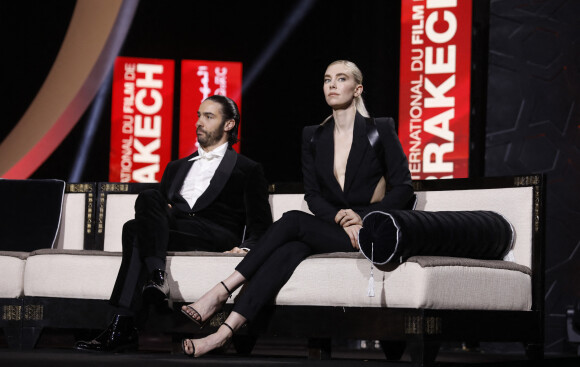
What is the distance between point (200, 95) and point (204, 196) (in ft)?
17.6

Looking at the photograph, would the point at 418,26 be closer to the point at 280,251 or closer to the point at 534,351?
the point at 534,351

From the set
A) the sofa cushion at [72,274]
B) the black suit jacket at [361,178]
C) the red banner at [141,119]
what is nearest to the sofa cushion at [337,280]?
the sofa cushion at [72,274]

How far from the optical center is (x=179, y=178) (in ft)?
13.1

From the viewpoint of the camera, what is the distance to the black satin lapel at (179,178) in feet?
13.0

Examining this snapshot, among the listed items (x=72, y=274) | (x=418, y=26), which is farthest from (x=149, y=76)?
(x=72, y=274)

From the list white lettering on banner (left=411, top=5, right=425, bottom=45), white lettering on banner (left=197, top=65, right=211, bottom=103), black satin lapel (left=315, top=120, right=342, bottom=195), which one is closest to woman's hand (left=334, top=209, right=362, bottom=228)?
black satin lapel (left=315, top=120, right=342, bottom=195)

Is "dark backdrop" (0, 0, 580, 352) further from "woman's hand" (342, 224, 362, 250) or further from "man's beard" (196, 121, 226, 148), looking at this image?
"woman's hand" (342, 224, 362, 250)

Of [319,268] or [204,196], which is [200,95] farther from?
[319,268]

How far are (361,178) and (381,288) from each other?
0.62 metres

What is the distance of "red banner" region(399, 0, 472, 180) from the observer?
641cm

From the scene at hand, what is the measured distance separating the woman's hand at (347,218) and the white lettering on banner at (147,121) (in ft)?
18.6

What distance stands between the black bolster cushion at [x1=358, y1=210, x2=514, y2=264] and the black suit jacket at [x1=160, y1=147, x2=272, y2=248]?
0.87 meters

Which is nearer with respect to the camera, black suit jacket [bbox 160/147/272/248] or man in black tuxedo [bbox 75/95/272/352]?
man in black tuxedo [bbox 75/95/272/352]

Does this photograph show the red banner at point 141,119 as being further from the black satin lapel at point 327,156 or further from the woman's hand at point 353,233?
the woman's hand at point 353,233
